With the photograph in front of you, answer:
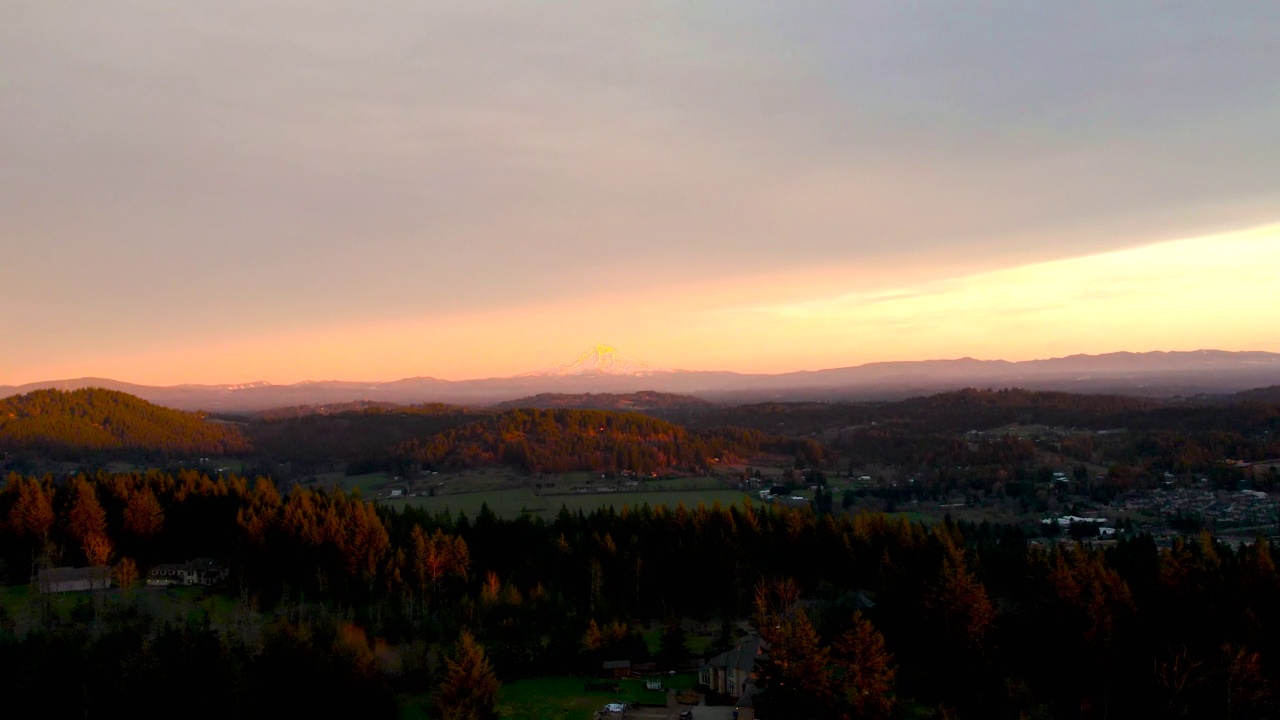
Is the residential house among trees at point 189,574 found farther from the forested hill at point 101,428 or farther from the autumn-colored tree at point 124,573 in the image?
the forested hill at point 101,428

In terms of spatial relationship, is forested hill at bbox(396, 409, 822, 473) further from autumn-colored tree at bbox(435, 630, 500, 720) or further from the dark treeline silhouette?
autumn-colored tree at bbox(435, 630, 500, 720)

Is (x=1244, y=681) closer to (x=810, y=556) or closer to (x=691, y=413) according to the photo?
(x=810, y=556)

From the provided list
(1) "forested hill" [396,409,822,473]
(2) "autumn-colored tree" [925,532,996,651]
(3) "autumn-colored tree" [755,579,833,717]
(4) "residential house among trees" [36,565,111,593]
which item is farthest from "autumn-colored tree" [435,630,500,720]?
(1) "forested hill" [396,409,822,473]

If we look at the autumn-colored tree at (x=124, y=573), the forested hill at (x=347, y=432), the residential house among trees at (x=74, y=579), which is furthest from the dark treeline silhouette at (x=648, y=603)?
the forested hill at (x=347, y=432)

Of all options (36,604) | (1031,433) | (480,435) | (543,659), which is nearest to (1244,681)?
(543,659)

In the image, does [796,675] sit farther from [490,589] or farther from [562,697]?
[490,589]

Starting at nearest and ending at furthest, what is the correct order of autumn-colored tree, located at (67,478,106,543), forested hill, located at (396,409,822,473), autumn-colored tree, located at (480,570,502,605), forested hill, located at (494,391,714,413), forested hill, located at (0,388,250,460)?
autumn-colored tree, located at (480,570,502,605), autumn-colored tree, located at (67,478,106,543), forested hill, located at (396,409,822,473), forested hill, located at (0,388,250,460), forested hill, located at (494,391,714,413)
